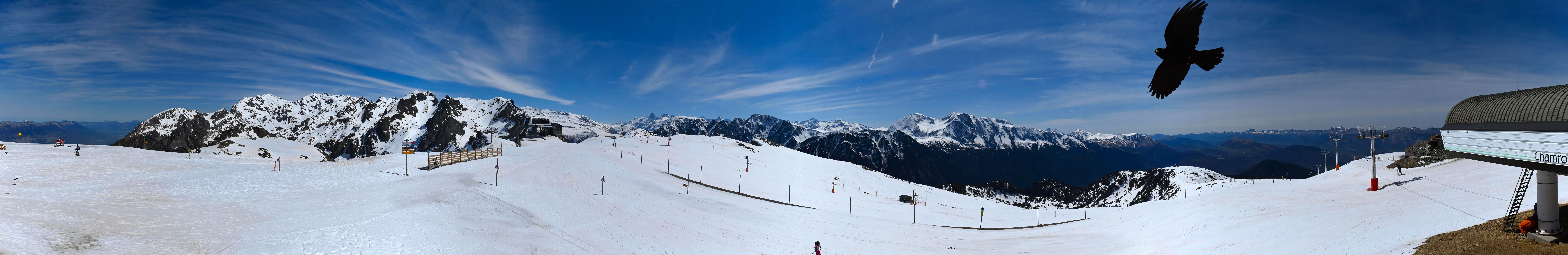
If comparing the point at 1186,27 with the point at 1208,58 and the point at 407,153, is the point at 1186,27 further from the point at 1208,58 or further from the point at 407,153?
the point at 407,153

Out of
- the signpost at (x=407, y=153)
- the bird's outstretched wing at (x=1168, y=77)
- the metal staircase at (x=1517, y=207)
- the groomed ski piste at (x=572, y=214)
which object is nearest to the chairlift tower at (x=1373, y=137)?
the groomed ski piste at (x=572, y=214)

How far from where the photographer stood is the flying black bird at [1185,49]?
6.61 meters

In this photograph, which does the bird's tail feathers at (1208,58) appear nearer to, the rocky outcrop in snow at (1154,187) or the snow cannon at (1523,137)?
the snow cannon at (1523,137)

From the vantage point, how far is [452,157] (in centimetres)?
4453

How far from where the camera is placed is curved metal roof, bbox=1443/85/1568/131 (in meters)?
13.4

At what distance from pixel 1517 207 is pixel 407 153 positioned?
6097cm

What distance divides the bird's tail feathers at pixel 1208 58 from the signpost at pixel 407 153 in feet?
121

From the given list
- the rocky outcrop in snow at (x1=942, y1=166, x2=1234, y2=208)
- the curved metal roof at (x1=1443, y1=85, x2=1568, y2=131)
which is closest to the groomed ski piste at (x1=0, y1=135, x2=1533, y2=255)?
the curved metal roof at (x1=1443, y1=85, x2=1568, y2=131)

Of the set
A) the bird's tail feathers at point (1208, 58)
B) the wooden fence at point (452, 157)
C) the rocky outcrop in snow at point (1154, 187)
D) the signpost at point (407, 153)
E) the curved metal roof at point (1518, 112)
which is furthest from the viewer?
the rocky outcrop in snow at point (1154, 187)

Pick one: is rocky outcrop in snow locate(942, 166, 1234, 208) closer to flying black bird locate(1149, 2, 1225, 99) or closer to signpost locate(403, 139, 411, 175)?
flying black bird locate(1149, 2, 1225, 99)

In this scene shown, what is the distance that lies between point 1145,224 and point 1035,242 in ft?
33.6

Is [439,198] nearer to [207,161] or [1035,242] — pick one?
[207,161]

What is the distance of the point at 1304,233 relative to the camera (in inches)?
931

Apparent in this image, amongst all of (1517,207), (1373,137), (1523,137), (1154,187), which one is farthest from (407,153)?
(1154,187)
